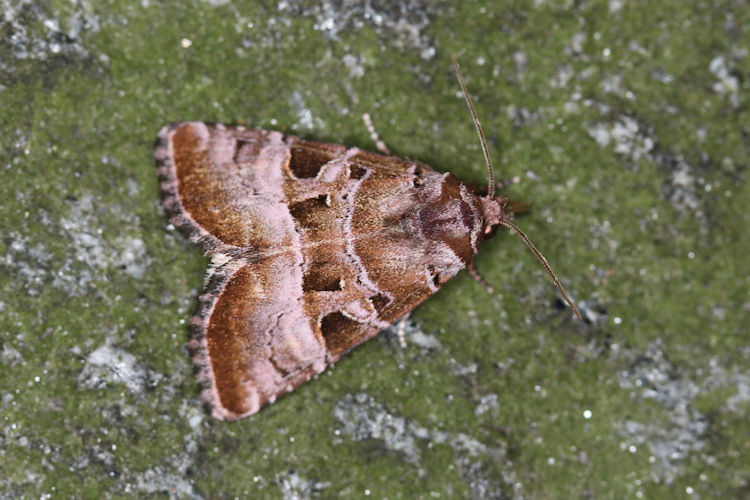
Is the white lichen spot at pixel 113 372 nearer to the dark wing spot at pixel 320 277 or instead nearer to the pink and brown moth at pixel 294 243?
the pink and brown moth at pixel 294 243

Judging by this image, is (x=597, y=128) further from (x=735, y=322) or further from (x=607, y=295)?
(x=735, y=322)

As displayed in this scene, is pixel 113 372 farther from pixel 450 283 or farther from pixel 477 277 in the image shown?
pixel 477 277

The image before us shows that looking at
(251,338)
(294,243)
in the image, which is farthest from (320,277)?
(251,338)

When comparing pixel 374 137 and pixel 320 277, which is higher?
pixel 374 137

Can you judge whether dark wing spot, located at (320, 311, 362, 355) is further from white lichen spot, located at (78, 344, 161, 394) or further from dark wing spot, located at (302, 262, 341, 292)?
white lichen spot, located at (78, 344, 161, 394)

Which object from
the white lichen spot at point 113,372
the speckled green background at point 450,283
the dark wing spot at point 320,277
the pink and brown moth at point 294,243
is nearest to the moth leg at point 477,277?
the speckled green background at point 450,283

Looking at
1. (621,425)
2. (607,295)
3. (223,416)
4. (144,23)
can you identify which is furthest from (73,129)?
(621,425)

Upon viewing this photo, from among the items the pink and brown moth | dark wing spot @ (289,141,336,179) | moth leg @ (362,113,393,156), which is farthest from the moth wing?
moth leg @ (362,113,393,156)

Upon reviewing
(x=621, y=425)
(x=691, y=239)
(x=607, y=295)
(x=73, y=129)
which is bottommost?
(x=621, y=425)

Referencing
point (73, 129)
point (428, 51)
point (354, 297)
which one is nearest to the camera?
point (354, 297)
